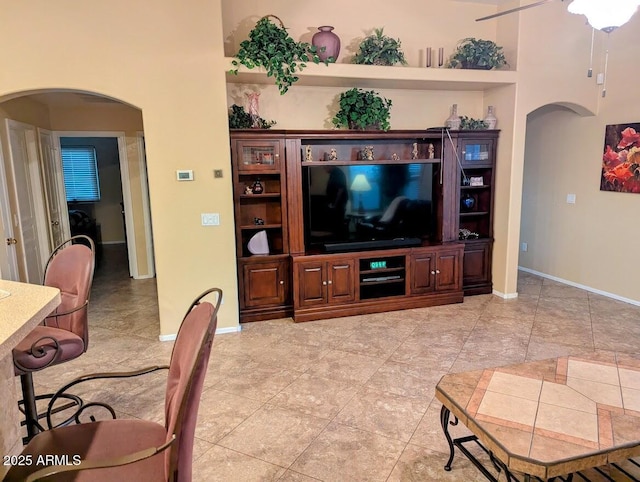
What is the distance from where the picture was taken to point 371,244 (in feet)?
15.9

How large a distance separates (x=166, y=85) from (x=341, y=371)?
2.92m

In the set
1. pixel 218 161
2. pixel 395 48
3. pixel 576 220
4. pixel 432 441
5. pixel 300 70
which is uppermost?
pixel 395 48

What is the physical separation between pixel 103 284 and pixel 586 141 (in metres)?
6.88

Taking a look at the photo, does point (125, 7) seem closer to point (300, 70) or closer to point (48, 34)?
point (48, 34)

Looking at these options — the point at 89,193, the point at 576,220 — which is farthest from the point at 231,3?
the point at 89,193

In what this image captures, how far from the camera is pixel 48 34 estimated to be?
11.4 ft

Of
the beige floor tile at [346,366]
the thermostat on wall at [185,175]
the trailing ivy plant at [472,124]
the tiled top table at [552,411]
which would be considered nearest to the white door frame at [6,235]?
the thermostat on wall at [185,175]

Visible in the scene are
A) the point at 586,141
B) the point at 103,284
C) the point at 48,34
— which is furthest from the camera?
the point at 103,284

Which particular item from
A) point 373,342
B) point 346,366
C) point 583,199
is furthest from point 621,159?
point 346,366

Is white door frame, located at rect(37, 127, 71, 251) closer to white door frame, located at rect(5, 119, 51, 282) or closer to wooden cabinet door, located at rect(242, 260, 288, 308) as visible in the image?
white door frame, located at rect(5, 119, 51, 282)

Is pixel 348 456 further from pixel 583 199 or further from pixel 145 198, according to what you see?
pixel 145 198

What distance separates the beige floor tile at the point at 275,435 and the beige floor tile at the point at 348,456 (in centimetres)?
7

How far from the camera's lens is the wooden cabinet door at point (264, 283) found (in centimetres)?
454

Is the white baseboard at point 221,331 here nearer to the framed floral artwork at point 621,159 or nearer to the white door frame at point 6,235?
the white door frame at point 6,235
